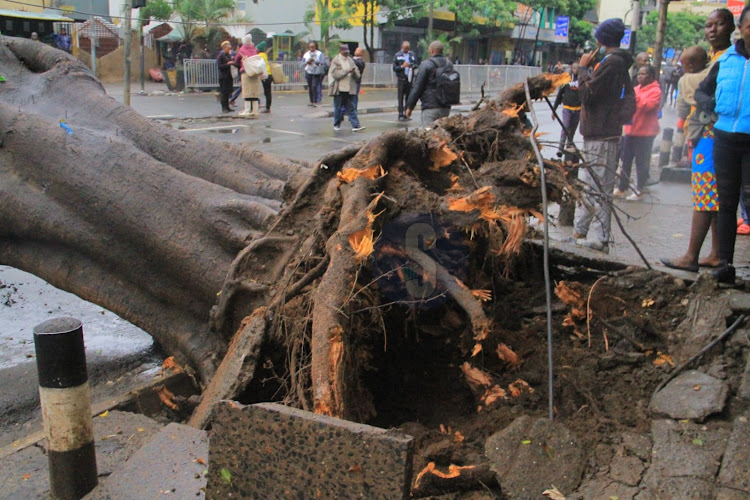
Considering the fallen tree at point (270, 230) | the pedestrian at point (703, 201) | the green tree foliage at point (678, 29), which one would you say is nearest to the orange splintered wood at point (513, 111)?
the fallen tree at point (270, 230)

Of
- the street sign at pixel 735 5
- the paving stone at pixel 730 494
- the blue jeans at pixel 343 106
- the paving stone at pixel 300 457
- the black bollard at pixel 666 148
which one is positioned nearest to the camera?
the paving stone at pixel 300 457

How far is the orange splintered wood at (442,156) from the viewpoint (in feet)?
14.5

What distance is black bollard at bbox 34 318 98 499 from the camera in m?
2.83

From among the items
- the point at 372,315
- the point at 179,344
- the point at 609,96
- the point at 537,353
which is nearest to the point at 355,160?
the point at 372,315

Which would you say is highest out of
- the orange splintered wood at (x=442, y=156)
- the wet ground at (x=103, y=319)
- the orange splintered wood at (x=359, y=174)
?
the orange splintered wood at (x=442, y=156)

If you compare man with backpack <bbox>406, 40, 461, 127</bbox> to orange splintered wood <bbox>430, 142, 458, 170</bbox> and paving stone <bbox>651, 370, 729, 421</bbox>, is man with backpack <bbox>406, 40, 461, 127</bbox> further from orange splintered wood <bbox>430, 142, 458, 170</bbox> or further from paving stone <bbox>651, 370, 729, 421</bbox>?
paving stone <bbox>651, 370, 729, 421</bbox>

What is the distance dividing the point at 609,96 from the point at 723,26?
117cm

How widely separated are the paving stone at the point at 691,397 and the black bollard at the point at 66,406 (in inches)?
107

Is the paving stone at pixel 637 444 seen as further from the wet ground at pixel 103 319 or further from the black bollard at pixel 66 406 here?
the black bollard at pixel 66 406

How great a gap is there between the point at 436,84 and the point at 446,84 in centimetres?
15

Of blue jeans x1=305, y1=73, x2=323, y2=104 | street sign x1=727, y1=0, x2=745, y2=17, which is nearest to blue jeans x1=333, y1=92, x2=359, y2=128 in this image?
blue jeans x1=305, y1=73, x2=323, y2=104

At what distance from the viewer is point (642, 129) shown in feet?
30.6

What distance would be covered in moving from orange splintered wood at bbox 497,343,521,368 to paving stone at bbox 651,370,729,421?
719 mm

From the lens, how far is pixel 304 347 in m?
3.54
